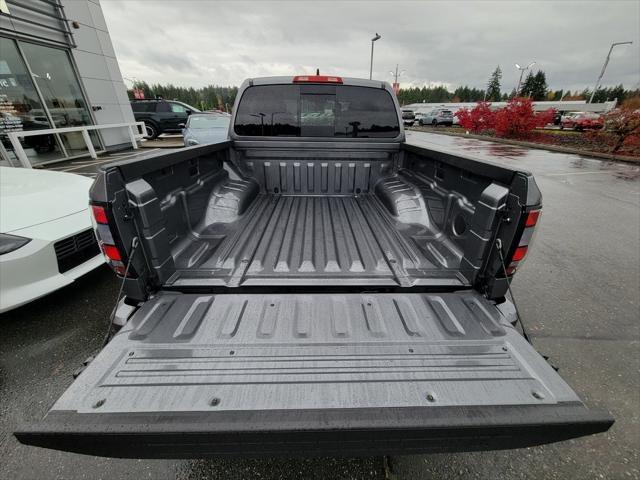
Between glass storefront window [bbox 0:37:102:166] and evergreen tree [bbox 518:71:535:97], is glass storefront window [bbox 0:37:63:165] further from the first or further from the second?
evergreen tree [bbox 518:71:535:97]

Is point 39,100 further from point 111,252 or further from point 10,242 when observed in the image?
point 111,252

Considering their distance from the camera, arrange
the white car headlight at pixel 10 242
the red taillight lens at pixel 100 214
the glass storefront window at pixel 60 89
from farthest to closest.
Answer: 1. the glass storefront window at pixel 60 89
2. the white car headlight at pixel 10 242
3. the red taillight lens at pixel 100 214

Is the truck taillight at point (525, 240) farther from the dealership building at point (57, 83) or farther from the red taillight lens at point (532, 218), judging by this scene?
the dealership building at point (57, 83)

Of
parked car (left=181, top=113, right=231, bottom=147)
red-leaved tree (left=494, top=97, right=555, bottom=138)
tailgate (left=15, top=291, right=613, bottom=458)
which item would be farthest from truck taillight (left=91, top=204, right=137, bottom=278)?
red-leaved tree (left=494, top=97, right=555, bottom=138)

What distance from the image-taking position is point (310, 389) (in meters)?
1.24

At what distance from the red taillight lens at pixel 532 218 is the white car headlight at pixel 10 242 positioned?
3833mm

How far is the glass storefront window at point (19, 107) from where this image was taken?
7828 mm

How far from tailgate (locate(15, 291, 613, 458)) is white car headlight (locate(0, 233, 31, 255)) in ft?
5.66

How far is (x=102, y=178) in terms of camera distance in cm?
149

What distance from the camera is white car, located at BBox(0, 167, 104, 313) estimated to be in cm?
239

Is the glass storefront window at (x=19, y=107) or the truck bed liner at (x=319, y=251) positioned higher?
the glass storefront window at (x=19, y=107)

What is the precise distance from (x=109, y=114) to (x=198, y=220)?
11952 millimetres

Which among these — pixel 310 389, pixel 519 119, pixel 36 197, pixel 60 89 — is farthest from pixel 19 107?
pixel 519 119

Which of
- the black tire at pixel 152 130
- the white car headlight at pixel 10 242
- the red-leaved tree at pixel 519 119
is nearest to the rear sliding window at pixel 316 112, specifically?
the white car headlight at pixel 10 242
